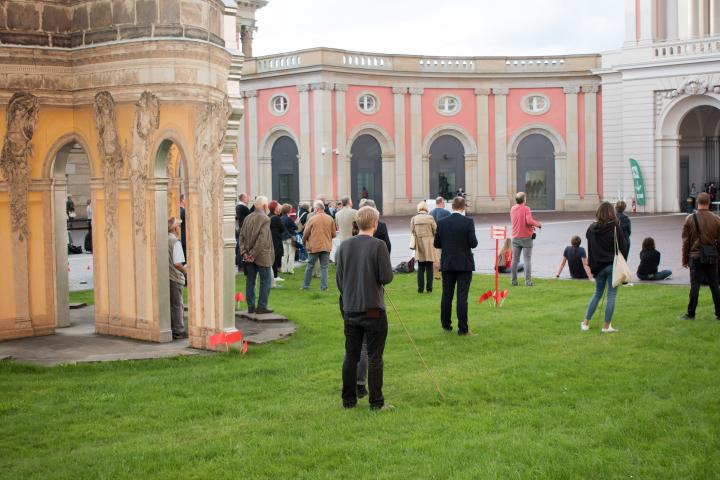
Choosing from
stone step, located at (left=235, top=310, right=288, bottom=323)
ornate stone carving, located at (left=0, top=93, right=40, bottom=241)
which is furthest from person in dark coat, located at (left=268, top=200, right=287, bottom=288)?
ornate stone carving, located at (left=0, top=93, right=40, bottom=241)

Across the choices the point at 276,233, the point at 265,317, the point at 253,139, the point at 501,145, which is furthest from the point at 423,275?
the point at 501,145

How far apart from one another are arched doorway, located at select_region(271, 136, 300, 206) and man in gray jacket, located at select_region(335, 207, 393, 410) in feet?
116

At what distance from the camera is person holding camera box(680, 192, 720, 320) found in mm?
12500

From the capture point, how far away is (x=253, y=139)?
4500cm

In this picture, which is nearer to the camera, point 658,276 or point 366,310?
point 366,310

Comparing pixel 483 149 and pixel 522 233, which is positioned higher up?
pixel 483 149

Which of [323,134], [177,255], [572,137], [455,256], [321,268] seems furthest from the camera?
[572,137]

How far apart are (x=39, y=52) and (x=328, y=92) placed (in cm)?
2989

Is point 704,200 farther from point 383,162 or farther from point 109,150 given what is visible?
point 383,162

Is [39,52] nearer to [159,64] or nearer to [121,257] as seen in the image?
[159,64]

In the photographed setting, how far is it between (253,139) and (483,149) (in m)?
11.0

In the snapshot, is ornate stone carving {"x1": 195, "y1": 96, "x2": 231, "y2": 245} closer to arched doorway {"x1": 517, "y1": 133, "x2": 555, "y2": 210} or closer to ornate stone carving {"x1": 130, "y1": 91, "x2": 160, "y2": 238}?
ornate stone carving {"x1": 130, "y1": 91, "x2": 160, "y2": 238}

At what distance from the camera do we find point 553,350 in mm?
10695

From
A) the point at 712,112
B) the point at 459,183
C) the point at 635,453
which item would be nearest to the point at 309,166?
the point at 459,183
